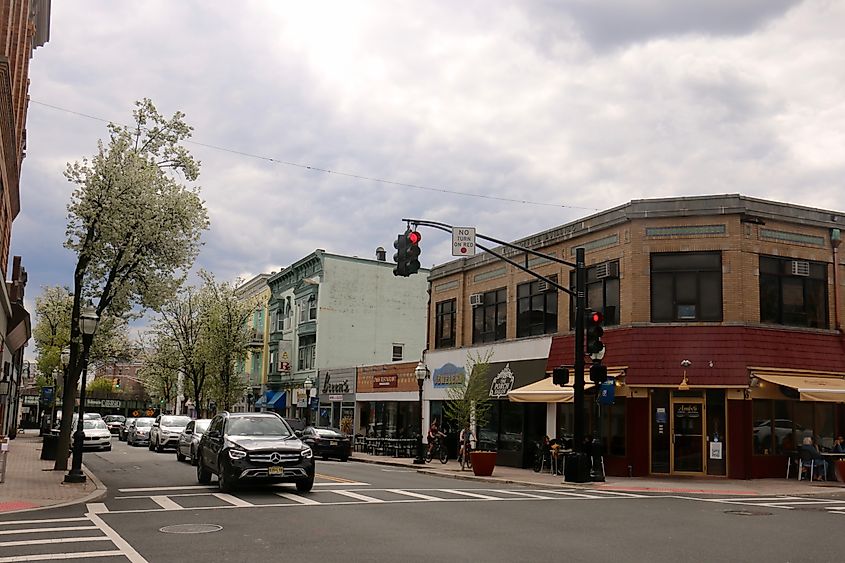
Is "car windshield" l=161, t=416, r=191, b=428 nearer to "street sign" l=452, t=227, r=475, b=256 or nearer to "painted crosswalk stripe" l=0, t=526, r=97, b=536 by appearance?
"street sign" l=452, t=227, r=475, b=256

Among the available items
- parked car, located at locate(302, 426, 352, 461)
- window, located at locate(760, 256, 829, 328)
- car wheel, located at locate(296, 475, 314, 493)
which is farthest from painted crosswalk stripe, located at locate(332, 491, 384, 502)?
parked car, located at locate(302, 426, 352, 461)

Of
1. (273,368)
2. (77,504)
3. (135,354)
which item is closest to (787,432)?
(77,504)

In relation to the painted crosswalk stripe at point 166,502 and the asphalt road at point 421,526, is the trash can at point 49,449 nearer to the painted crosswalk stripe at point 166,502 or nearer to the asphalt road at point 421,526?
the asphalt road at point 421,526

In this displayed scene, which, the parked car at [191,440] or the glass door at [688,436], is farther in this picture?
the parked car at [191,440]

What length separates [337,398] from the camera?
166 ft

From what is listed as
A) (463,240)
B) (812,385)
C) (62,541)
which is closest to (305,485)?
(62,541)

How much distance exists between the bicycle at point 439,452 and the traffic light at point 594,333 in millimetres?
12733

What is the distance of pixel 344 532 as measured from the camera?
11891 mm

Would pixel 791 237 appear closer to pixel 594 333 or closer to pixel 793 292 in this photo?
pixel 793 292

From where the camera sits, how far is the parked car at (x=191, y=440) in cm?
2706

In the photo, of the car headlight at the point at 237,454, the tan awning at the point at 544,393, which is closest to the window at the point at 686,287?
the tan awning at the point at 544,393

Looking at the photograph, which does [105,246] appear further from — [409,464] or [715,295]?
[715,295]

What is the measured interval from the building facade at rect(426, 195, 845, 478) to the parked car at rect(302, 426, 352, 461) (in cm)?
1220

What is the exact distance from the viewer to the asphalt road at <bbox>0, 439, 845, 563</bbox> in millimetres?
10344
